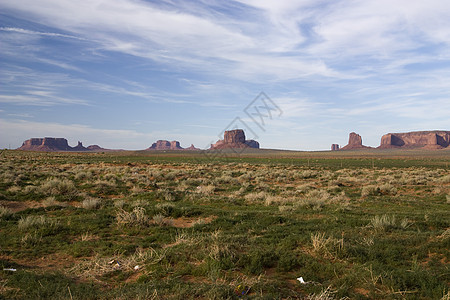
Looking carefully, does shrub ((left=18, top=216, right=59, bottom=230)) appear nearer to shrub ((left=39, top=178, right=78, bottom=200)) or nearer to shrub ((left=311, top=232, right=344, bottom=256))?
shrub ((left=39, top=178, right=78, bottom=200))

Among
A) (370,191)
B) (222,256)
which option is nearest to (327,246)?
(222,256)

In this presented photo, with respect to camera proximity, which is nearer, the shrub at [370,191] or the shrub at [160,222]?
the shrub at [160,222]

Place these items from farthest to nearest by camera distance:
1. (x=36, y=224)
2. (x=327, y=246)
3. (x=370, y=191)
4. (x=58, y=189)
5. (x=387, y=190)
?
(x=387, y=190), (x=370, y=191), (x=58, y=189), (x=36, y=224), (x=327, y=246)

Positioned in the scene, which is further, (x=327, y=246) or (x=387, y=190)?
(x=387, y=190)

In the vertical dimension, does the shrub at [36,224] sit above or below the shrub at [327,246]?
below

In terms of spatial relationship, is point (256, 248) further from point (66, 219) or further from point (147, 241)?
point (66, 219)

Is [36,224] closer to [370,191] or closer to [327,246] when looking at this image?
[327,246]

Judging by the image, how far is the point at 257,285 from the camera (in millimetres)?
4988

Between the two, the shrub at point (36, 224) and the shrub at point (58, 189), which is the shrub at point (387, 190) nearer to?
the shrub at point (36, 224)

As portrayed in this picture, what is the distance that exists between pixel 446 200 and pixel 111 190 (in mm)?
19565

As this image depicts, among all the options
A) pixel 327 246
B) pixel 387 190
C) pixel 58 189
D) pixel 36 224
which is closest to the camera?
pixel 327 246

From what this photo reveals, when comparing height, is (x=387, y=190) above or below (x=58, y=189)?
below

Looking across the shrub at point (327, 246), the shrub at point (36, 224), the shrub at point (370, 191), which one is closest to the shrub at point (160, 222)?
the shrub at point (36, 224)

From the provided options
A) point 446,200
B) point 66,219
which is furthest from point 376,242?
point 446,200
